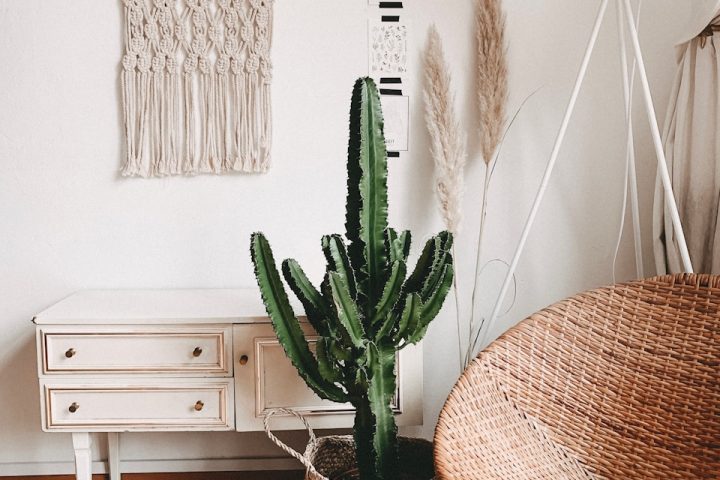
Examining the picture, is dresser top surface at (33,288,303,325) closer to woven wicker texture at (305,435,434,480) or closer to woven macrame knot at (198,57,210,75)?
woven wicker texture at (305,435,434,480)

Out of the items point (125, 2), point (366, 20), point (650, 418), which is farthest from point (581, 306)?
point (125, 2)

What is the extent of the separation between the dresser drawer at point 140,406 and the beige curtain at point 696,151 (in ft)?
4.76

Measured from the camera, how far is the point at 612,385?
159cm

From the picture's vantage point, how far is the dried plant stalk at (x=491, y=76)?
213cm

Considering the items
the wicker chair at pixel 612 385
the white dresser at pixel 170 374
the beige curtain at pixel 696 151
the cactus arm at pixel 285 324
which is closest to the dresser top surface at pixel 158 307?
the white dresser at pixel 170 374

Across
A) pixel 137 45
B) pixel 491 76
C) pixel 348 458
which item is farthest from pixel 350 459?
pixel 137 45

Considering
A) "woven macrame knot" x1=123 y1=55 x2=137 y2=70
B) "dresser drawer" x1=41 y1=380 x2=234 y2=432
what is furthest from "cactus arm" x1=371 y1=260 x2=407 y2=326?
"woven macrame knot" x1=123 y1=55 x2=137 y2=70

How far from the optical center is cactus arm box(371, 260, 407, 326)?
1.59 metres

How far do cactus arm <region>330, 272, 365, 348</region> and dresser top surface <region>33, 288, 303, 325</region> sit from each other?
0.38m

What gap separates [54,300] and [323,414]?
109 centimetres

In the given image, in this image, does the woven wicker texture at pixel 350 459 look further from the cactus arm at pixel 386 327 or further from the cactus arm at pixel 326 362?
the cactus arm at pixel 386 327

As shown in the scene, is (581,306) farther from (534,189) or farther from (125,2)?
(125,2)

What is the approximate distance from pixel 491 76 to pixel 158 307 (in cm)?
131

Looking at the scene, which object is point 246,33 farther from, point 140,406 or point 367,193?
point 140,406
